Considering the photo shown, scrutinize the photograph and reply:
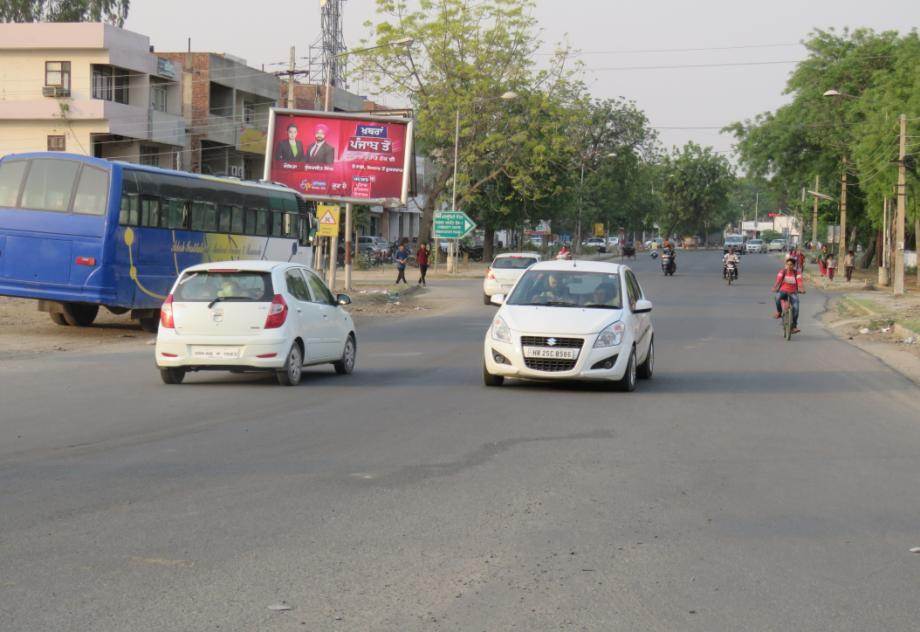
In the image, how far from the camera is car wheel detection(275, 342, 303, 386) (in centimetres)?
1535

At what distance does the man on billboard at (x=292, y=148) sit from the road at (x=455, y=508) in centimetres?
2393

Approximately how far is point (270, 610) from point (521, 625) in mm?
1087

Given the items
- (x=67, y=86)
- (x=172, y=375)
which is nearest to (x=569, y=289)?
(x=172, y=375)

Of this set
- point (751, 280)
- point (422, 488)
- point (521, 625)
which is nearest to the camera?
point (521, 625)

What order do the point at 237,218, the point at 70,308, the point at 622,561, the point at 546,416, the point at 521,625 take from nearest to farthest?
the point at 521,625, the point at 622,561, the point at 546,416, the point at 70,308, the point at 237,218

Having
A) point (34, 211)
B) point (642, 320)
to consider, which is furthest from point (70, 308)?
point (642, 320)

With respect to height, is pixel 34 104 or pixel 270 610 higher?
pixel 34 104

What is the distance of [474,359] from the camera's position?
19.7 metres

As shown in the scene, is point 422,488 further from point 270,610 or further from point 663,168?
point 663,168

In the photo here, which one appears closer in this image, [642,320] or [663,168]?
[642,320]

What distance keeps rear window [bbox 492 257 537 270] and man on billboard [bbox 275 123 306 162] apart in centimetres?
700

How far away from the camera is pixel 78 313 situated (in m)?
26.4

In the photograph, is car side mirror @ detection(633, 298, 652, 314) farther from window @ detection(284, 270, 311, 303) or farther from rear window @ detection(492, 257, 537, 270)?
rear window @ detection(492, 257, 537, 270)

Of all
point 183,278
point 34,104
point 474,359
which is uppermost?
point 34,104
